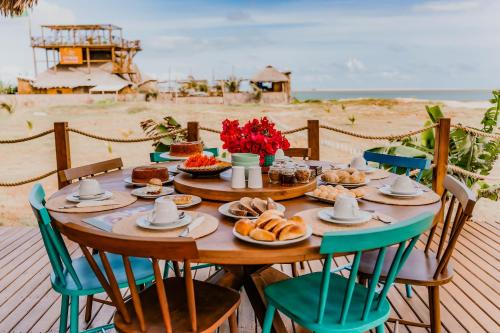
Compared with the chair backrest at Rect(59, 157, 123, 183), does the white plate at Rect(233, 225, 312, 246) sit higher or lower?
→ lower

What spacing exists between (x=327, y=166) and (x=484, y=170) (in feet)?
11.9

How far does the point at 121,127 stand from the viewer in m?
20.0

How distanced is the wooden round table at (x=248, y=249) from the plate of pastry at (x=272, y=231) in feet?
→ 0.08

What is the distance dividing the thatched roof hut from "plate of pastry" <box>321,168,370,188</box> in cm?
663

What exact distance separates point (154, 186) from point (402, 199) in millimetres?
1341

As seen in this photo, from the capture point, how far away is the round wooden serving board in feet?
7.63

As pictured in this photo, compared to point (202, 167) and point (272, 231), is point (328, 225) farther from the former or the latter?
point (202, 167)

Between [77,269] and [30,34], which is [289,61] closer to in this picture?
[30,34]

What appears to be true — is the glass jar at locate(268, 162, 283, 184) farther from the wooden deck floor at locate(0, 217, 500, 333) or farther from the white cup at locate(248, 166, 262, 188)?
the wooden deck floor at locate(0, 217, 500, 333)

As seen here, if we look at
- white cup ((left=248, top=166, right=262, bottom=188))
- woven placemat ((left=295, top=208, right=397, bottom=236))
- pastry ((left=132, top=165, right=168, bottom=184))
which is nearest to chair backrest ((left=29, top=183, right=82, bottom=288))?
pastry ((left=132, top=165, right=168, bottom=184))

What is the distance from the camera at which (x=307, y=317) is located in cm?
188

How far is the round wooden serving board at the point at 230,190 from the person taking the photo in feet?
7.63

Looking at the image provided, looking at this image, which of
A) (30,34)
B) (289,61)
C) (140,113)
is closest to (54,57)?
(30,34)

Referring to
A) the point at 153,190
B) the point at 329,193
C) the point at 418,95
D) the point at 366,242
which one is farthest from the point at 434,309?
the point at 418,95
